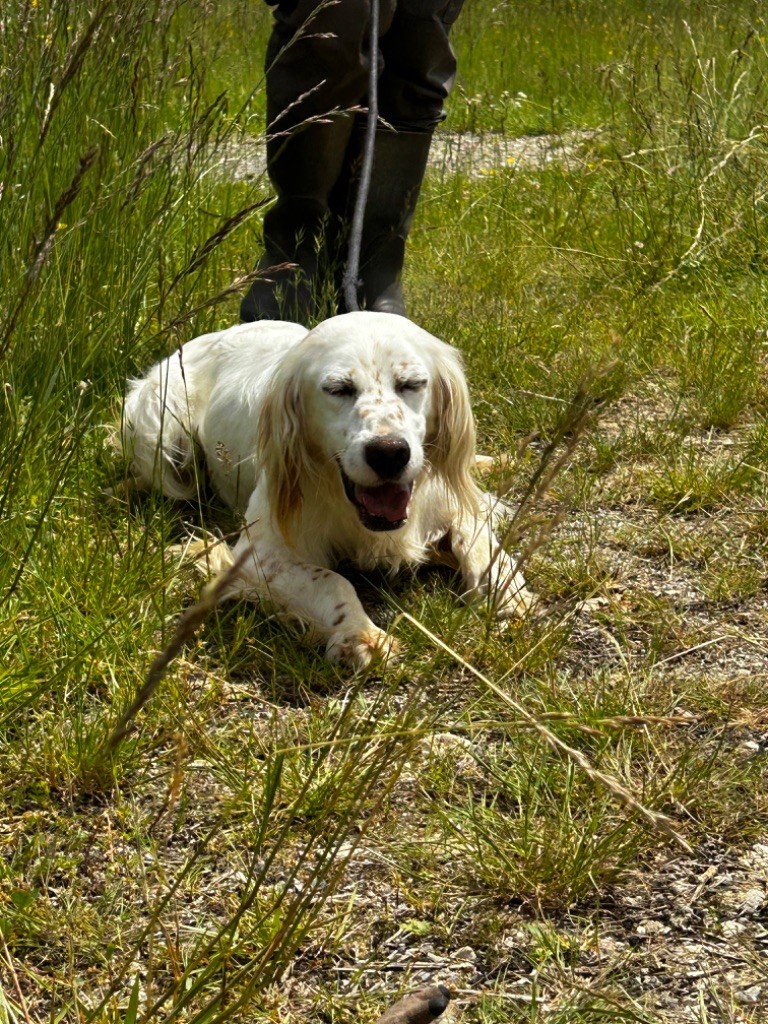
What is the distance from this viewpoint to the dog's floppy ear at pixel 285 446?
3.07 metres

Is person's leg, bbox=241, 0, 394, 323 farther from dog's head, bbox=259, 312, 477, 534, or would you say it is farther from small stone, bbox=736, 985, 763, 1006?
small stone, bbox=736, 985, 763, 1006

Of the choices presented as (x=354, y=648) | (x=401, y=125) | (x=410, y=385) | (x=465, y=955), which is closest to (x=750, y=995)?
(x=465, y=955)

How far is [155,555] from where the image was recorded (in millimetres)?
2631

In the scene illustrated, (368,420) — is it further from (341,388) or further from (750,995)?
(750,995)

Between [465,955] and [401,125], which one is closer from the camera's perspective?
[465,955]

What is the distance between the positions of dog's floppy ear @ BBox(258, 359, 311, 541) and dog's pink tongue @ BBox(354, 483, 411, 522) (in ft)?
0.76

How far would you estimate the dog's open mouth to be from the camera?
2.95 m

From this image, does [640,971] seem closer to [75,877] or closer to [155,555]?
[75,877]

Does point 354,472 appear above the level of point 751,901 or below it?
above

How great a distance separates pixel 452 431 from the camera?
3195 millimetres

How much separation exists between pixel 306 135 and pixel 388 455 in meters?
1.74

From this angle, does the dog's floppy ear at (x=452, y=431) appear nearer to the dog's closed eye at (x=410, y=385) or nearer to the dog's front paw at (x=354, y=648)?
the dog's closed eye at (x=410, y=385)

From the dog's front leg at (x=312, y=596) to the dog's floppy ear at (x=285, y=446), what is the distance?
0.08 m

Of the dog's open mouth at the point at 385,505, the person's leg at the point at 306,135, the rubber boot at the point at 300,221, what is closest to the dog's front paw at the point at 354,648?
the dog's open mouth at the point at 385,505
